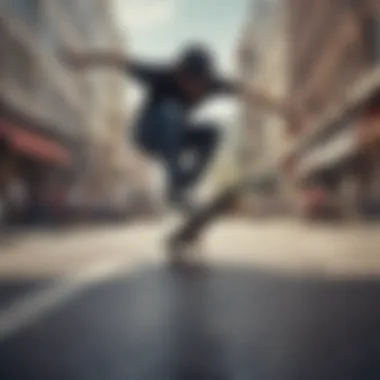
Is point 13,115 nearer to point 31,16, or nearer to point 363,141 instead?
point 31,16

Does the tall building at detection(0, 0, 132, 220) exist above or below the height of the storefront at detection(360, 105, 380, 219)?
above

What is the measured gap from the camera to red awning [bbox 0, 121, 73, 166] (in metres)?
1.21

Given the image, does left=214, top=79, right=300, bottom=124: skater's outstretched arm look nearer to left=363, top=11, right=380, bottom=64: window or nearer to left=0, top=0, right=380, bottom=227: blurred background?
left=0, top=0, right=380, bottom=227: blurred background

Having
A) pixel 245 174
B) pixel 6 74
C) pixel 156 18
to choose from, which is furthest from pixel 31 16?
pixel 245 174

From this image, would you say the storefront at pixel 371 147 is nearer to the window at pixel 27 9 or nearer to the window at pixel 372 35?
the window at pixel 372 35

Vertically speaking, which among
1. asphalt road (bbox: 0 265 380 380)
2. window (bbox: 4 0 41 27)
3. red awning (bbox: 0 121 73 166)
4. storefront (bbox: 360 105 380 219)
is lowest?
asphalt road (bbox: 0 265 380 380)

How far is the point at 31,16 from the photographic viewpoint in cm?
121

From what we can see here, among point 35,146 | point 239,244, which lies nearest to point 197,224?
point 239,244

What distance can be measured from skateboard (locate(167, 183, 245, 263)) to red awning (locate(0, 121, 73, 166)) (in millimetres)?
204

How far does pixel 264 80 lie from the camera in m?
1.12

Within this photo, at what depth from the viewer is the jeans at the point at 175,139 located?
1.06 metres

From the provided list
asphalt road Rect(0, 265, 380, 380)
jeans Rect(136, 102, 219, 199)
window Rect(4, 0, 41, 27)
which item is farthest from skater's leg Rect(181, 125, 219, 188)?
window Rect(4, 0, 41, 27)

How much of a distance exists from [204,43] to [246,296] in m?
0.36

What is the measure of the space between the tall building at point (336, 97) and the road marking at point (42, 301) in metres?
0.34
